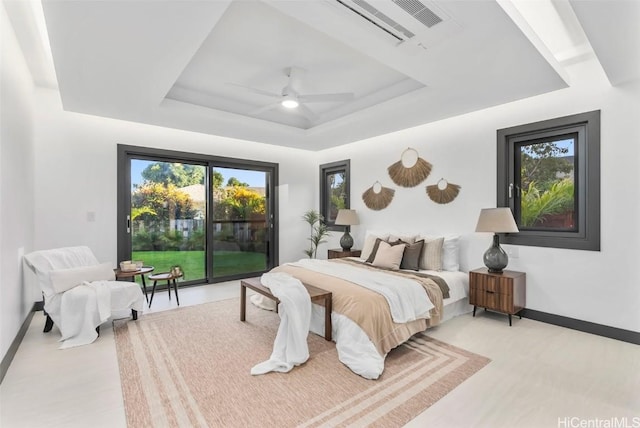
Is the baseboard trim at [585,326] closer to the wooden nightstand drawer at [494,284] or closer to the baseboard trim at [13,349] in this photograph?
the wooden nightstand drawer at [494,284]

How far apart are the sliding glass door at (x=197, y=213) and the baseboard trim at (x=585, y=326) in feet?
14.2

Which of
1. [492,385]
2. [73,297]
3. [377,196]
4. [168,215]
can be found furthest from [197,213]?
[492,385]

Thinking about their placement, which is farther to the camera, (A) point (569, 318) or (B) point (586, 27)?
(A) point (569, 318)

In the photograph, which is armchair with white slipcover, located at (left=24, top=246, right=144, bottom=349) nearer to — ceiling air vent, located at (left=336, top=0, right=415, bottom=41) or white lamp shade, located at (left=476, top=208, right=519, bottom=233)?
ceiling air vent, located at (left=336, top=0, right=415, bottom=41)

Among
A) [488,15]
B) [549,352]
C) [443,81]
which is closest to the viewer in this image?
[488,15]

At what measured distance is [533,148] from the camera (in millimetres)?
3746

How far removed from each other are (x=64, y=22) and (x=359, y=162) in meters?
4.46

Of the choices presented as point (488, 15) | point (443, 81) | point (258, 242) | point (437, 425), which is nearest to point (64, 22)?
point (488, 15)

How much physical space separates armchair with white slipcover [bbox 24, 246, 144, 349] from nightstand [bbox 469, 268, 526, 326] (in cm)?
397

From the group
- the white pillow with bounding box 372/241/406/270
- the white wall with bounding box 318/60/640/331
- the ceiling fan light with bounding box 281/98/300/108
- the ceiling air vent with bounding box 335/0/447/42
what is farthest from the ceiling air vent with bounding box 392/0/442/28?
the white pillow with bounding box 372/241/406/270

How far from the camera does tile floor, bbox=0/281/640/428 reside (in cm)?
191

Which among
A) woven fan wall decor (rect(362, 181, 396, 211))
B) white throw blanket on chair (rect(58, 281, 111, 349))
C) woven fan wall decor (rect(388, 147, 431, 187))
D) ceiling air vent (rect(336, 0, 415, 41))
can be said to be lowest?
white throw blanket on chair (rect(58, 281, 111, 349))

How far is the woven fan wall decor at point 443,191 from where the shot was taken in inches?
171

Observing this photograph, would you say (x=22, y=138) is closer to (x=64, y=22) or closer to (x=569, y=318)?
(x=64, y=22)
